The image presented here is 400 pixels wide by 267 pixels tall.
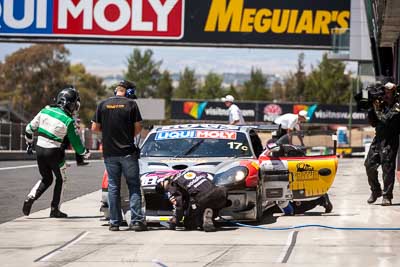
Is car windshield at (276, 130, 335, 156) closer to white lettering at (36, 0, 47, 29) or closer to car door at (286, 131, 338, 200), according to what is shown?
car door at (286, 131, 338, 200)

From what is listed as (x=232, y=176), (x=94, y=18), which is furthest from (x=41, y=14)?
(x=232, y=176)

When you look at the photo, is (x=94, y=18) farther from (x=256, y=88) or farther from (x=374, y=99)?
(x=256, y=88)

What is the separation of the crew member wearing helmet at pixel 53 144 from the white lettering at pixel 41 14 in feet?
99.0

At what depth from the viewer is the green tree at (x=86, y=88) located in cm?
9806

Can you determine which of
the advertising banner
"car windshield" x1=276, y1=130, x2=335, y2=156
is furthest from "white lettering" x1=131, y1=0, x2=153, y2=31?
the advertising banner

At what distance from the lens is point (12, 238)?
8.77 m

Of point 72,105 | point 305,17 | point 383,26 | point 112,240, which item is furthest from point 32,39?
point 112,240

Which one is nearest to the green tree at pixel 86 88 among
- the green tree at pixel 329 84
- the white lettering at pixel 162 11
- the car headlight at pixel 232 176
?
the green tree at pixel 329 84

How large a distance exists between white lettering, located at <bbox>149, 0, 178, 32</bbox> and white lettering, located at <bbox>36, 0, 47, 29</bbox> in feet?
16.8

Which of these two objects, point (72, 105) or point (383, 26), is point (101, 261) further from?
point (383, 26)

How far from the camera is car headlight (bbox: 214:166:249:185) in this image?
943 cm

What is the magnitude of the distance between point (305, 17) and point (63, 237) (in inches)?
1272

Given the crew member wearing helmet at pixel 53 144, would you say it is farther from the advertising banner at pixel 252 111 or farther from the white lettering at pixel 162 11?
the advertising banner at pixel 252 111

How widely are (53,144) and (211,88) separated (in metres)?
93.8
